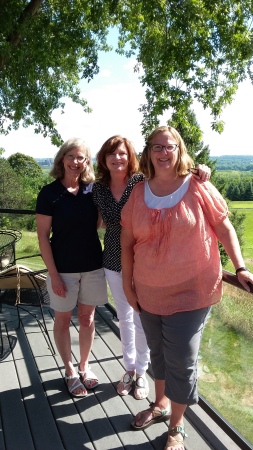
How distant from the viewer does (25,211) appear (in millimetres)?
4203

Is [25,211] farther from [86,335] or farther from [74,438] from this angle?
[74,438]

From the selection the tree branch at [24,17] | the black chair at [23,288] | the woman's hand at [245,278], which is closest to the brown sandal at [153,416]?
the woman's hand at [245,278]

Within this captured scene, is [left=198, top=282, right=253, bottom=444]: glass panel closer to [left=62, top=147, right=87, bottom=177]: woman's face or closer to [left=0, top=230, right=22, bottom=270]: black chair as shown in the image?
[left=62, top=147, right=87, bottom=177]: woman's face

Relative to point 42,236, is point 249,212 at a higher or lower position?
lower

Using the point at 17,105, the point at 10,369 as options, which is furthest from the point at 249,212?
the point at 10,369

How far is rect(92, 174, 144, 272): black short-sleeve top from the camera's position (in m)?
2.40

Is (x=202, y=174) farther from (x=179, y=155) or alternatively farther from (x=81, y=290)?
(x=81, y=290)

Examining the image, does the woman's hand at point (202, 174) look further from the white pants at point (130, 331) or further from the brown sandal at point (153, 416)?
the brown sandal at point (153, 416)

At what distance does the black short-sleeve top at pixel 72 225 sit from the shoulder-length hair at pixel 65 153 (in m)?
0.04

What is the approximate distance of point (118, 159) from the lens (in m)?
2.39

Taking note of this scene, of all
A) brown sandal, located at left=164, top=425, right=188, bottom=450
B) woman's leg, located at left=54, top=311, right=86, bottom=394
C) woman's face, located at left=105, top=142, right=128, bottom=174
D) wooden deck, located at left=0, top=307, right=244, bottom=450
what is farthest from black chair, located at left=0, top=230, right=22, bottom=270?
brown sandal, located at left=164, top=425, right=188, bottom=450

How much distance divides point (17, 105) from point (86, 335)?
22.0 feet

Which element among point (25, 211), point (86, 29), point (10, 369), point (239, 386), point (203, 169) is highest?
point (86, 29)

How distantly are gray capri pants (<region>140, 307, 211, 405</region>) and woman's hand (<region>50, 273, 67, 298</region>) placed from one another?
1.95 feet
